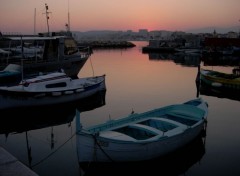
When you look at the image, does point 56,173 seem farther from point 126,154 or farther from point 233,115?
point 233,115

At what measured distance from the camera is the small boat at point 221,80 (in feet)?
86.0

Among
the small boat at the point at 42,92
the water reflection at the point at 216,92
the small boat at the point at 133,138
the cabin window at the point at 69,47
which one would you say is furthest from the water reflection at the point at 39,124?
the cabin window at the point at 69,47

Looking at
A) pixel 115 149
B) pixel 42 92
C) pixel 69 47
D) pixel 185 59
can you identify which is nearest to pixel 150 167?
pixel 115 149

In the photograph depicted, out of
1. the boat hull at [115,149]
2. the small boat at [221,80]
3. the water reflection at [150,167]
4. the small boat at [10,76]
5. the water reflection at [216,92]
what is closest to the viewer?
the boat hull at [115,149]

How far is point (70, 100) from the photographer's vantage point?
2105cm

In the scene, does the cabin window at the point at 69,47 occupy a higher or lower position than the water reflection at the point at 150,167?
higher

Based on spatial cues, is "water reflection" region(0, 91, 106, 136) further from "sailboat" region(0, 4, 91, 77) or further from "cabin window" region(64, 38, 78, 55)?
"cabin window" region(64, 38, 78, 55)

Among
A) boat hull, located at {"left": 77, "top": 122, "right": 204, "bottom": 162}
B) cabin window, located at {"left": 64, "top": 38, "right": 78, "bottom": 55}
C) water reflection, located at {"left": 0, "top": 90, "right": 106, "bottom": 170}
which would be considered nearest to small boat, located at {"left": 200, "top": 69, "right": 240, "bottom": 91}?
water reflection, located at {"left": 0, "top": 90, "right": 106, "bottom": 170}

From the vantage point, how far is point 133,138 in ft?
37.3

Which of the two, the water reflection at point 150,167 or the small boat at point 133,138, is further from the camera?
the water reflection at point 150,167

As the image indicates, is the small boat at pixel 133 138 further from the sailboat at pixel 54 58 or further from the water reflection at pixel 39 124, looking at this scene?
the sailboat at pixel 54 58

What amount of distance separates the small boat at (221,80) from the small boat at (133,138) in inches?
539

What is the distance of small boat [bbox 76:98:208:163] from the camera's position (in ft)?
35.0

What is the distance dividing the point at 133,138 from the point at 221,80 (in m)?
18.2
